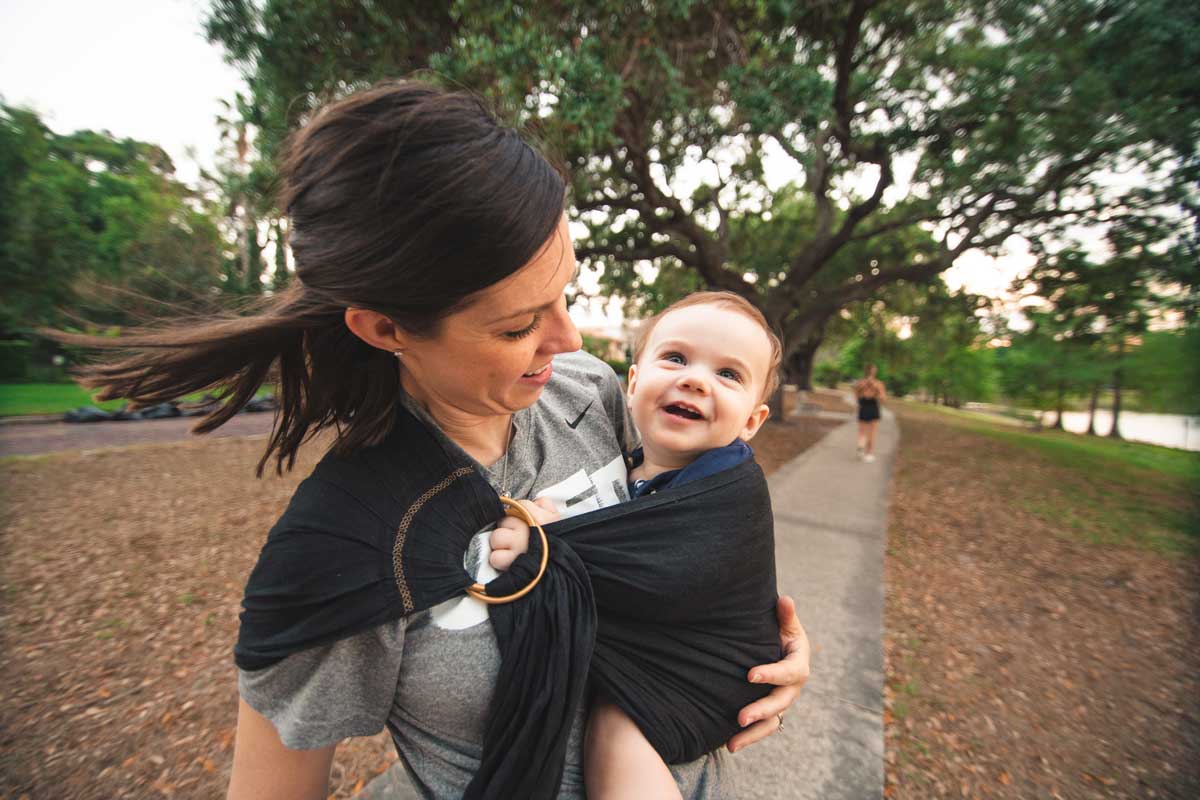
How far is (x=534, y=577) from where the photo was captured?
0.96m

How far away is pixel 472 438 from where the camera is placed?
122 cm

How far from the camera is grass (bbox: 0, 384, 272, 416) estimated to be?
948cm

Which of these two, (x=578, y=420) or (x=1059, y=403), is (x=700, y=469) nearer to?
(x=578, y=420)

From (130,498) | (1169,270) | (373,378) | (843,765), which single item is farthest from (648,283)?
(373,378)

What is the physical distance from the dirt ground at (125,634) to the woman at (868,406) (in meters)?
9.31

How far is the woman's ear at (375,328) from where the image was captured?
958 millimetres

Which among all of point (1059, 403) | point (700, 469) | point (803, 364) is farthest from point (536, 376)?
point (803, 364)

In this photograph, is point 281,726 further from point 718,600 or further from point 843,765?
point 843,765

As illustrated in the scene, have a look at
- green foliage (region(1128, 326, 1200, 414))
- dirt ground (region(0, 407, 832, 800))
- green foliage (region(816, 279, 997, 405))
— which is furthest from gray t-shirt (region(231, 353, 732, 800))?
green foliage (region(816, 279, 997, 405))

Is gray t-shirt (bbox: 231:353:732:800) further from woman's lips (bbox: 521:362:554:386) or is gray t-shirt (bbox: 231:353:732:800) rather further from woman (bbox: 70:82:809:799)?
woman's lips (bbox: 521:362:554:386)

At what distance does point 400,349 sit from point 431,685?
642 millimetres

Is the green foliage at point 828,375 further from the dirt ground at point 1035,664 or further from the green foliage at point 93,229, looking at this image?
the green foliage at point 93,229

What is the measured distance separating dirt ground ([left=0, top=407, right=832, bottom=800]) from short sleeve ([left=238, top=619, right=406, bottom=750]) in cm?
62

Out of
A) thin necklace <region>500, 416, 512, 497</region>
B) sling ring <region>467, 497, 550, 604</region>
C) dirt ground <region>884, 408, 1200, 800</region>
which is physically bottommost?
dirt ground <region>884, 408, 1200, 800</region>
